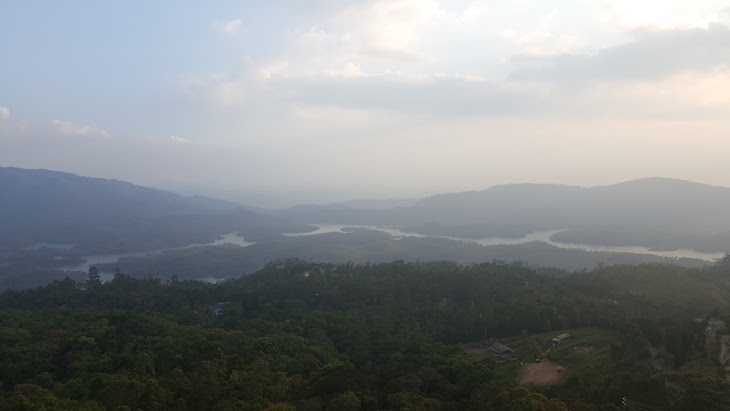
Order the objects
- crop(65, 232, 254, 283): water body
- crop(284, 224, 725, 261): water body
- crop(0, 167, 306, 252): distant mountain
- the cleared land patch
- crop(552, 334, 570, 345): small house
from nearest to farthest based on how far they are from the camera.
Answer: the cleared land patch → crop(552, 334, 570, 345): small house → crop(65, 232, 254, 283): water body → crop(284, 224, 725, 261): water body → crop(0, 167, 306, 252): distant mountain

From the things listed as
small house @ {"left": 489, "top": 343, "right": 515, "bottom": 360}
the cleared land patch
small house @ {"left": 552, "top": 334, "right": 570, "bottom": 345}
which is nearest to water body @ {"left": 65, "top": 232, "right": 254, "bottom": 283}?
small house @ {"left": 489, "top": 343, "right": 515, "bottom": 360}

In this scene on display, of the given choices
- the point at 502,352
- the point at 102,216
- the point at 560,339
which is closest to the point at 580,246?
the point at 560,339

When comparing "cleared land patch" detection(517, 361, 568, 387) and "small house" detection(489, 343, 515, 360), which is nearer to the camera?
"cleared land patch" detection(517, 361, 568, 387)

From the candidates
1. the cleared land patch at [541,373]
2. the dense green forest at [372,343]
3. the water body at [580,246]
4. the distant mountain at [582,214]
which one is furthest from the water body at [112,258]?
the cleared land patch at [541,373]

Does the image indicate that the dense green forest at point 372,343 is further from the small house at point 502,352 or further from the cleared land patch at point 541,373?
the small house at point 502,352

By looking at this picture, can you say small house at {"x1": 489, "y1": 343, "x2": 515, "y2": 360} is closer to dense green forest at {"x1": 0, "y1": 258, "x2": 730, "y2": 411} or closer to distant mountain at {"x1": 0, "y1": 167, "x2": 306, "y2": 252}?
dense green forest at {"x1": 0, "y1": 258, "x2": 730, "y2": 411}

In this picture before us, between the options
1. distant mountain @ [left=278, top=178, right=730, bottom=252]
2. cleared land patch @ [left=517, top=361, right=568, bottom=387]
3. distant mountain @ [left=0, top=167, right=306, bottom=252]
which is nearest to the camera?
cleared land patch @ [left=517, top=361, right=568, bottom=387]
